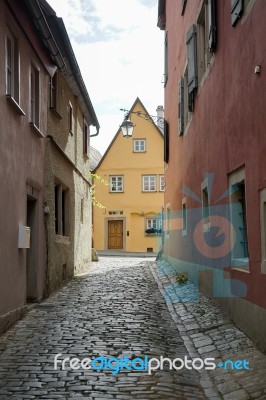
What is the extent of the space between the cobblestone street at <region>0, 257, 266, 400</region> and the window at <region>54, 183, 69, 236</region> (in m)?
2.42

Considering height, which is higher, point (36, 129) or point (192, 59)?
point (192, 59)

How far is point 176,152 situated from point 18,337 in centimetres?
994

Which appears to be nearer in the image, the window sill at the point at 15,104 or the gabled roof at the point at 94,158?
the window sill at the point at 15,104

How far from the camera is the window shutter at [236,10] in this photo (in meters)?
6.90

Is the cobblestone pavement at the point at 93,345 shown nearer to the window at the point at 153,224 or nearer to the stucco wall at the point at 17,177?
the stucco wall at the point at 17,177

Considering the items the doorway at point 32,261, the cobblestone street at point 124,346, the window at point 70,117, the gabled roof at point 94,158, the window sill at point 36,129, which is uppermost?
the gabled roof at point 94,158

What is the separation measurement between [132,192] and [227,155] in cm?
2664

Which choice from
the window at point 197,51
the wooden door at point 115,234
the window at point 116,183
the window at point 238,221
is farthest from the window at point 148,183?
the window at point 238,221

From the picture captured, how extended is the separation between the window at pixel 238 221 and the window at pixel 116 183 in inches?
1059

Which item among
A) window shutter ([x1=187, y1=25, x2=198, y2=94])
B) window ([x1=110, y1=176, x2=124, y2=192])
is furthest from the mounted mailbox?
window ([x1=110, y1=176, x2=124, y2=192])

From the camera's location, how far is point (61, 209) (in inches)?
556

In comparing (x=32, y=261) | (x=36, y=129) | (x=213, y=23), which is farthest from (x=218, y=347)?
(x=36, y=129)

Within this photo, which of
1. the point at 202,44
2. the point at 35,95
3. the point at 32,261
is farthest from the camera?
the point at 202,44

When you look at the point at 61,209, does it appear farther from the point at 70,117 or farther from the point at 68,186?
the point at 70,117
